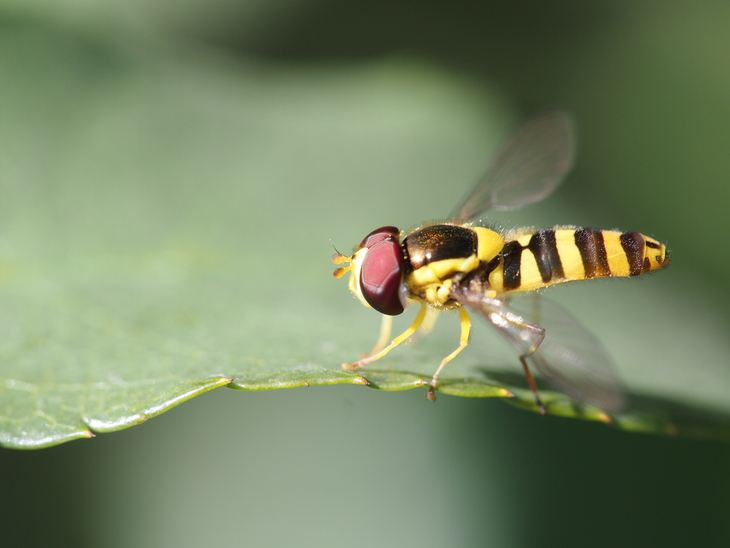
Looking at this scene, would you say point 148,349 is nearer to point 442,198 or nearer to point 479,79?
point 442,198

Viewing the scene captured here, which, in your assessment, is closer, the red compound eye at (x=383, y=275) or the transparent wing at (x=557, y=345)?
the transparent wing at (x=557, y=345)

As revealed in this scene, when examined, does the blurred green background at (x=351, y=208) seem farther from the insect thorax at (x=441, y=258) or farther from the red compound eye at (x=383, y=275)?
the insect thorax at (x=441, y=258)

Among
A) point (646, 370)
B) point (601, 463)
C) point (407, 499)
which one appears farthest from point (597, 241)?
point (407, 499)

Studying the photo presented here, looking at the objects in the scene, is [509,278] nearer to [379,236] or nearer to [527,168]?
[379,236]

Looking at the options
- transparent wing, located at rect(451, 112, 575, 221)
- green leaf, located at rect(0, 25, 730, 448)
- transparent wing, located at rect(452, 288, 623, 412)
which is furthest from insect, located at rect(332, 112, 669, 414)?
transparent wing, located at rect(451, 112, 575, 221)

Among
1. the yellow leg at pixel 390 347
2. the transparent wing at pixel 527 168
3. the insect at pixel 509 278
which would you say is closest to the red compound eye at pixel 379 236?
the insect at pixel 509 278

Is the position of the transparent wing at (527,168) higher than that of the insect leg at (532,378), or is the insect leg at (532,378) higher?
the transparent wing at (527,168)

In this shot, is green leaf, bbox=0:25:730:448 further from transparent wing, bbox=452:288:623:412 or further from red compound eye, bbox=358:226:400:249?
red compound eye, bbox=358:226:400:249
